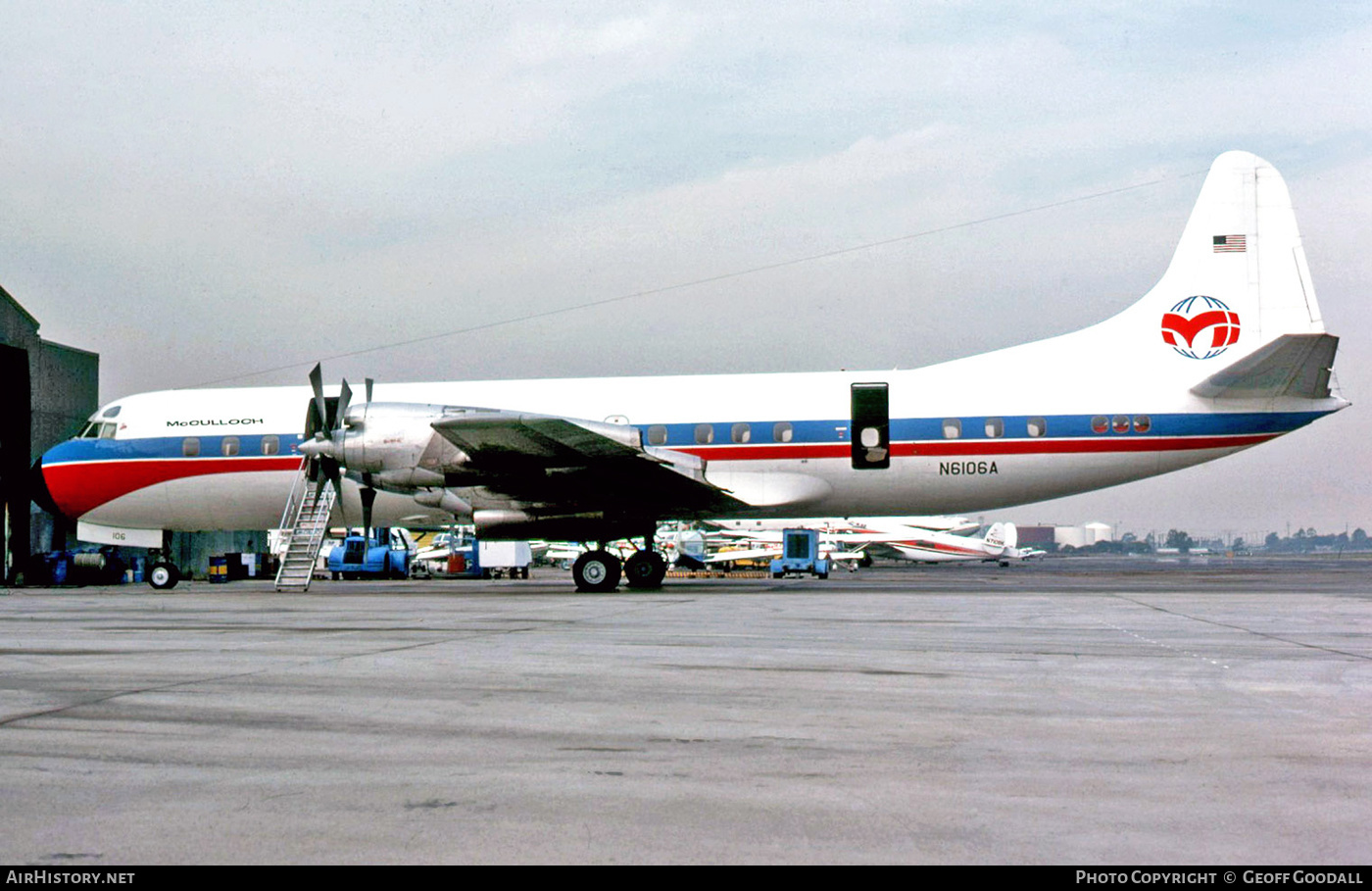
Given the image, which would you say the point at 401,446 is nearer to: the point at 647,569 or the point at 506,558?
the point at 647,569

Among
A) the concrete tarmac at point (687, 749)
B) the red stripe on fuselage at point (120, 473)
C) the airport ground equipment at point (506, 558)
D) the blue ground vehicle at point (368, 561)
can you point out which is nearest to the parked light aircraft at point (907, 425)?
the red stripe on fuselage at point (120, 473)

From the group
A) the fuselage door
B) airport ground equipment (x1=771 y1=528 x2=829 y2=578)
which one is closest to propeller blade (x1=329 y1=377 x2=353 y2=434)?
the fuselage door

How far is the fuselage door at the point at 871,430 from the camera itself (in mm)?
21969

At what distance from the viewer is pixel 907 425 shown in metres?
21.9

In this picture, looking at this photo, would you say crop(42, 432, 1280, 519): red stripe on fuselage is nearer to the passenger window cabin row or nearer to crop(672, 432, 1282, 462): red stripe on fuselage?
crop(672, 432, 1282, 462): red stripe on fuselage

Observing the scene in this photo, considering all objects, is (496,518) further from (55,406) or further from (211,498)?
(55,406)

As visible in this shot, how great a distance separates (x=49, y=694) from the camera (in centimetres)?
718

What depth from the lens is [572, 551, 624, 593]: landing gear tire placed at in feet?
72.5

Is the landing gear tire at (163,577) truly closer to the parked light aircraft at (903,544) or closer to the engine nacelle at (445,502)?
the engine nacelle at (445,502)

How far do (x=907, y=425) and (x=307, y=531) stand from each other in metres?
12.6

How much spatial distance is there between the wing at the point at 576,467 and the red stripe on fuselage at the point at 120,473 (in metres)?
5.95

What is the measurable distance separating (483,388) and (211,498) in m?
6.54

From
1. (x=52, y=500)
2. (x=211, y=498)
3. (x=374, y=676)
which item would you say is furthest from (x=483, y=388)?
(x=374, y=676)

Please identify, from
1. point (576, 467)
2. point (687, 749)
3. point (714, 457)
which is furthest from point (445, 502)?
point (687, 749)
